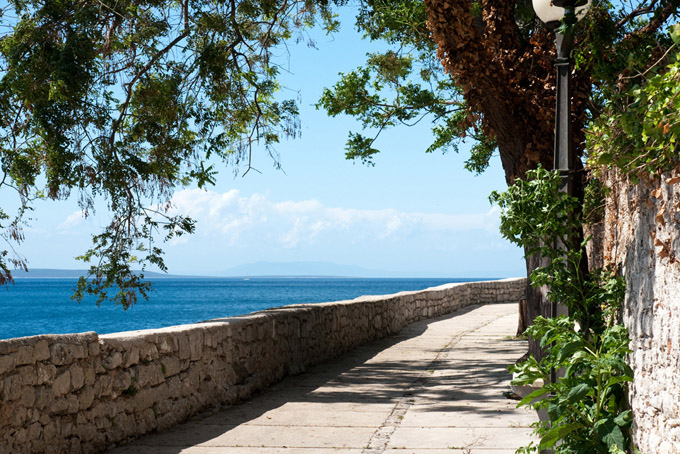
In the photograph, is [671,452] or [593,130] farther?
[593,130]

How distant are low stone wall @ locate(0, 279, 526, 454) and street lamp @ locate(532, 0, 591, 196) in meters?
3.91

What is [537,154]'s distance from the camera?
27.6ft

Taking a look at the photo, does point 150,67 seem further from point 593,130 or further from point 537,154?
point 593,130

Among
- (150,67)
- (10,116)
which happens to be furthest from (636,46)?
(10,116)

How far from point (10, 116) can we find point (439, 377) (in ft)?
22.4

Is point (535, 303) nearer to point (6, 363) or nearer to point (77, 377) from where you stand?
point (77, 377)

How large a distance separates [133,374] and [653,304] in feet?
14.2

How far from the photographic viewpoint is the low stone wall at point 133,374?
16.9 ft

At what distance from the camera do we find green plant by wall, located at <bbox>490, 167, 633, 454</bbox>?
4434mm

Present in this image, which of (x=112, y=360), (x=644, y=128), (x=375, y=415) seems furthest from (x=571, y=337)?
(x=112, y=360)

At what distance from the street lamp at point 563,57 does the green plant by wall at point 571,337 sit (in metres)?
0.32

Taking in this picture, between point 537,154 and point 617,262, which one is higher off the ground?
point 537,154

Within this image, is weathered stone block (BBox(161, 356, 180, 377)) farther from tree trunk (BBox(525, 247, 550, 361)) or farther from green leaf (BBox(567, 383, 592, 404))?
tree trunk (BBox(525, 247, 550, 361))

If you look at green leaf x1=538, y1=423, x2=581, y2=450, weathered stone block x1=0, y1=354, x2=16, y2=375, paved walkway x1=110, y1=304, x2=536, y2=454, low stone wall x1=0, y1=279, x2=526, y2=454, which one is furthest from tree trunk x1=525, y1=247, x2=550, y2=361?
weathered stone block x1=0, y1=354, x2=16, y2=375
